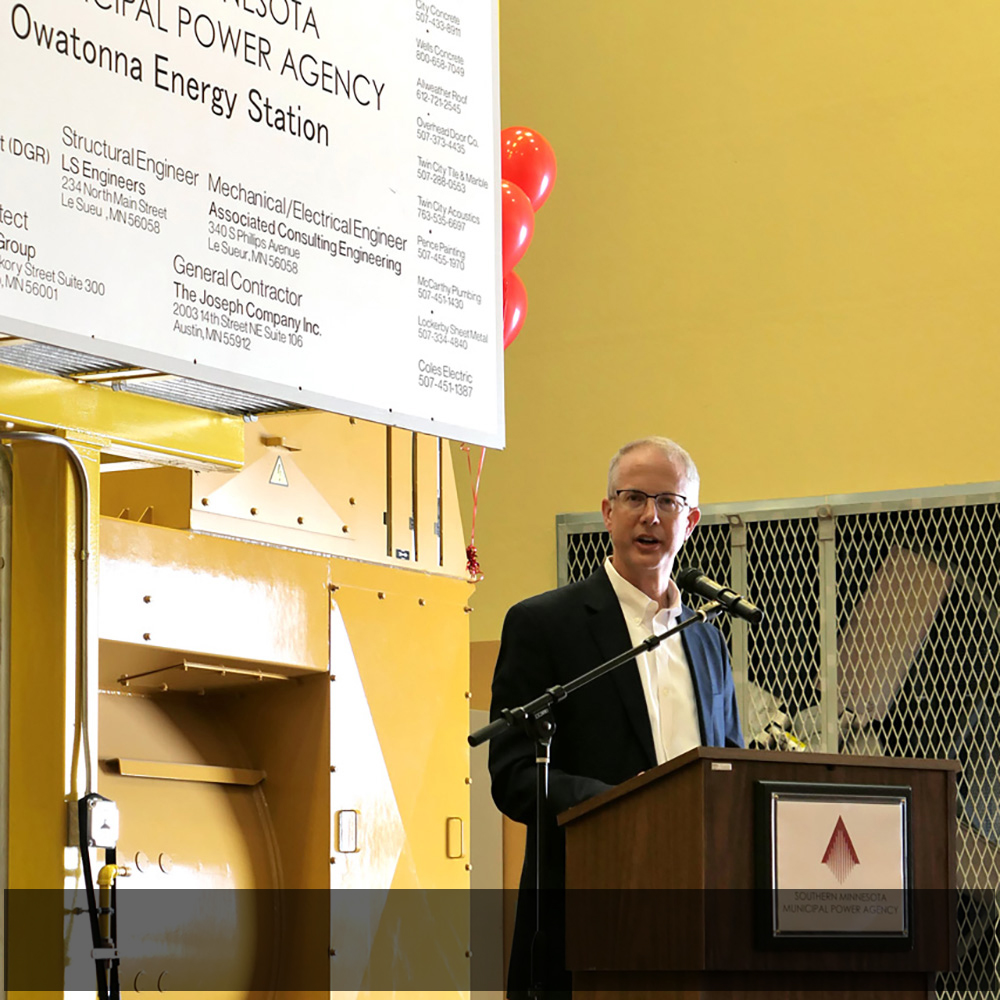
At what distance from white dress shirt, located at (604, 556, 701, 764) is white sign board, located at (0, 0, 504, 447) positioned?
0.56m

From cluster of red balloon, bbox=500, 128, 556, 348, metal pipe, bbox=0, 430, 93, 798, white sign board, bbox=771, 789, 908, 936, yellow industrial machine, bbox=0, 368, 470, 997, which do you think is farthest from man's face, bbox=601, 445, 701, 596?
cluster of red balloon, bbox=500, 128, 556, 348

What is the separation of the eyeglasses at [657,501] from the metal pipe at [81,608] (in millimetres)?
1226

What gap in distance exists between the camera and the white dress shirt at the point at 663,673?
3545 mm

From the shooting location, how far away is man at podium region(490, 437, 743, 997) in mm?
3393

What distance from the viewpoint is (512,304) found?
5.34 m

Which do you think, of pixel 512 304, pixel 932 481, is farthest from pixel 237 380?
pixel 932 481

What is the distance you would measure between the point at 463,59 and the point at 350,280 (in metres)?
0.66

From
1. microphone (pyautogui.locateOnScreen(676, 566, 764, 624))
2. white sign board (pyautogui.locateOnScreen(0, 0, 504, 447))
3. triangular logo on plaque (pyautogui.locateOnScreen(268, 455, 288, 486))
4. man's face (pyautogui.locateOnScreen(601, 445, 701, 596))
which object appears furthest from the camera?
triangular logo on plaque (pyautogui.locateOnScreen(268, 455, 288, 486))

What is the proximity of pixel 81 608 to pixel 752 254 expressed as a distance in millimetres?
4892

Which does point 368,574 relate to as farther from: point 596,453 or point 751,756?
point 596,453

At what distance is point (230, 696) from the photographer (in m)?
4.16

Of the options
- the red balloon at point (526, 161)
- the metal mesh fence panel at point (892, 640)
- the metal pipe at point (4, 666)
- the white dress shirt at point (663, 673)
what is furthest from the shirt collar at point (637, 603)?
the metal mesh fence panel at point (892, 640)

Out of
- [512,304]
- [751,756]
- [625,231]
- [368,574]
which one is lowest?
[751,756]

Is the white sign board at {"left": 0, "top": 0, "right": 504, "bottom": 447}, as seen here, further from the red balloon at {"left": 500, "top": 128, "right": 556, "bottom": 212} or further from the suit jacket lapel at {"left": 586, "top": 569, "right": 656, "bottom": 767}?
the red balloon at {"left": 500, "top": 128, "right": 556, "bottom": 212}
